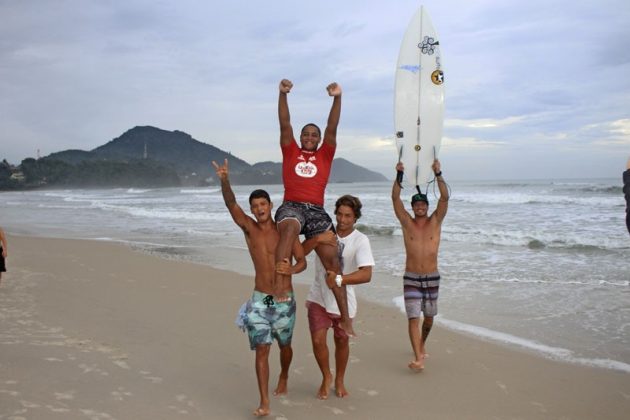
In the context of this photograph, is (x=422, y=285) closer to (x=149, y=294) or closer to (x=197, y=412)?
(x=197, y=412)

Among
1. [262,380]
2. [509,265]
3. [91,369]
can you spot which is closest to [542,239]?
[509,265]

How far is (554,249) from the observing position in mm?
12609

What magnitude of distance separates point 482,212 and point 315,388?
20570 mm

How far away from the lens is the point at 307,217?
12.9ft

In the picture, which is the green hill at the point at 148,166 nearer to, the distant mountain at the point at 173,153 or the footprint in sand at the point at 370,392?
the distant mountain at the point at 173,153

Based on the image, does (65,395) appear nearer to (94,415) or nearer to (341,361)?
(94,415)

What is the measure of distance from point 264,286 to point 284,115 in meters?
1.41

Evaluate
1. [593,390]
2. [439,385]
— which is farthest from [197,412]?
[593,390]

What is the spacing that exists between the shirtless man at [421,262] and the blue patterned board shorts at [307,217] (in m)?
1.06

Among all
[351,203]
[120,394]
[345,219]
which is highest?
[351,203]

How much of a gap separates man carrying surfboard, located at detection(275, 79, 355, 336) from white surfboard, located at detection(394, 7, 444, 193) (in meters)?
2.26

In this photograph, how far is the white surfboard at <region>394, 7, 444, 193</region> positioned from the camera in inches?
252

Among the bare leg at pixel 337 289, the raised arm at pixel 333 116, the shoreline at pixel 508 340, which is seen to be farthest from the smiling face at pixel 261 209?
the shoreline at pixel 508 340

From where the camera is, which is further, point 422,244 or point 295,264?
point 422,244
